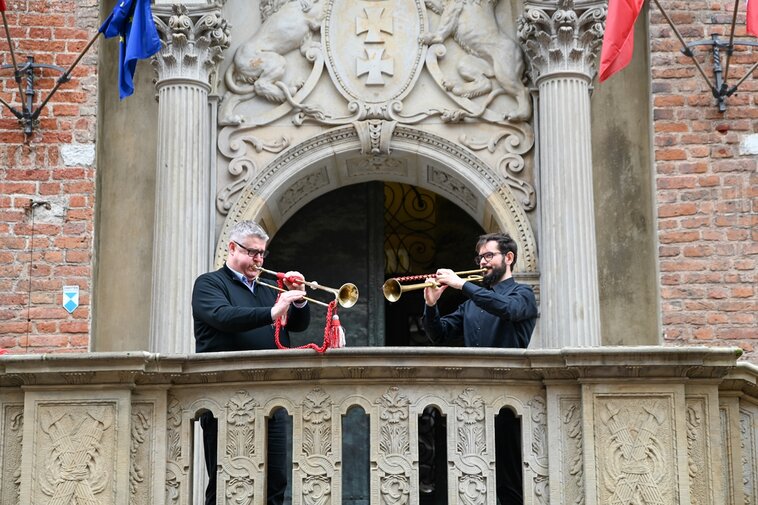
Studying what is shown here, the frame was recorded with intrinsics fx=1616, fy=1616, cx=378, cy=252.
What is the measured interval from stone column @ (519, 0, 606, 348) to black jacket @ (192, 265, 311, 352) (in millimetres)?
3591

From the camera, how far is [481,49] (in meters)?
12.7

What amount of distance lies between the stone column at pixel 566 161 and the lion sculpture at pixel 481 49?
20 centimetres

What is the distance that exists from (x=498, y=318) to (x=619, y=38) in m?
3.76

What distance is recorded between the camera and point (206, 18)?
1229 cm

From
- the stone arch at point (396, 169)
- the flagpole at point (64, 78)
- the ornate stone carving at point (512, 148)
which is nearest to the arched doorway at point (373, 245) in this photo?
the stone arch at point (396, 169)

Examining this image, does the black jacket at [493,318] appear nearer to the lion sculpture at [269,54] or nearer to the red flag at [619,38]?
the red flag at [619,38]

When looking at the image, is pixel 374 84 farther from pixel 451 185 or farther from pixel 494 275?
pixel 494 275

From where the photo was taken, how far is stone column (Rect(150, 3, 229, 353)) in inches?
465

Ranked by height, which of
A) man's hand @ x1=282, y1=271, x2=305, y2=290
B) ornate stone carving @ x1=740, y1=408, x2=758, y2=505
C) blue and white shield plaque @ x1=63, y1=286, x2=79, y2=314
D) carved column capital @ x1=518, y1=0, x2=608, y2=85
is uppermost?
carved column capital @ x1=518, y1=0, x2=608, y2=85

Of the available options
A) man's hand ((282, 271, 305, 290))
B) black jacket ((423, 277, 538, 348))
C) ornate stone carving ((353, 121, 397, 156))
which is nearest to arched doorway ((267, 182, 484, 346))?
ornate stone carving ((353, 121, 397, 156))

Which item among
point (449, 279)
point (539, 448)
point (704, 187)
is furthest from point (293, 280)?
point (704, 187)

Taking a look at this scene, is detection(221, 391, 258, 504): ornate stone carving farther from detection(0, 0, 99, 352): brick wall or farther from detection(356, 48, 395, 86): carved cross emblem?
detection(356, 48, 395, 86): carved cross emblem

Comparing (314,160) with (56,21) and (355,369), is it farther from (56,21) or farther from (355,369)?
(355,369)

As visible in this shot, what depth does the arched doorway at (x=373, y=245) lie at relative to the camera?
13.5 metres
